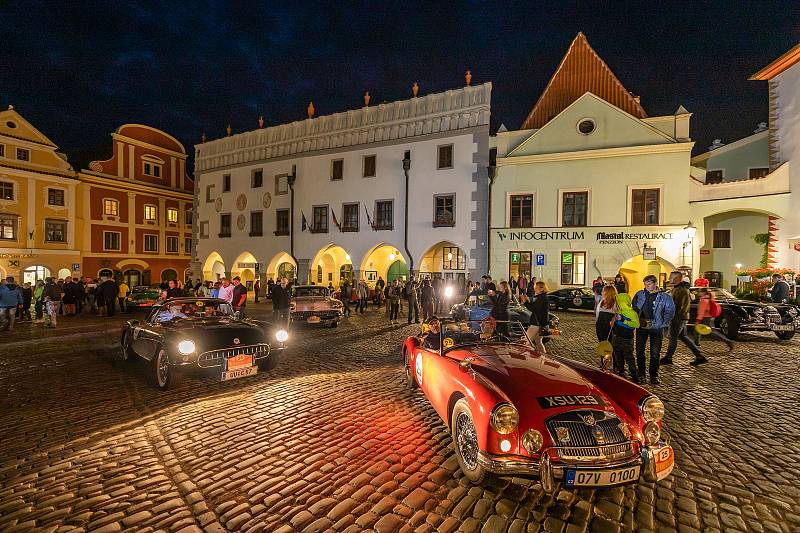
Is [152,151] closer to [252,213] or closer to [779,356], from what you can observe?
[252,213]

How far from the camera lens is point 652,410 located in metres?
3.64

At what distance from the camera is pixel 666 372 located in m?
7.90

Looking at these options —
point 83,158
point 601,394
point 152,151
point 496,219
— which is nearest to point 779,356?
point 601,394

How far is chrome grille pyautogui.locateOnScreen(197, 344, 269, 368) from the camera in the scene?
21.1ft

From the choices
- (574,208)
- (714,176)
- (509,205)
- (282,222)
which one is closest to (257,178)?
(282,222)

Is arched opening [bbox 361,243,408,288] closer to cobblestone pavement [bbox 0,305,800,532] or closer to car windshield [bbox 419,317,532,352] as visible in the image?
cobblestone pavement [bbox 0,305,800,532]

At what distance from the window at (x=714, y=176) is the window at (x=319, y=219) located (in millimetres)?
24597

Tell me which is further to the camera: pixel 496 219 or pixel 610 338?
pixel 496 219

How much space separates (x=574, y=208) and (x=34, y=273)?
1415 inches

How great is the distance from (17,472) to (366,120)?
962 inches

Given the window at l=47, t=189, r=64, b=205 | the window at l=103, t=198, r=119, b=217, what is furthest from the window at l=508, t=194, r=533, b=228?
the window at l=47, t=189, r=64, b=205

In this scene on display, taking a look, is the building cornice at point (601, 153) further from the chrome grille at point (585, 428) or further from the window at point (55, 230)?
the window at point (55, 230)

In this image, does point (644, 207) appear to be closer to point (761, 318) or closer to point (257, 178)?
point (761, 318)

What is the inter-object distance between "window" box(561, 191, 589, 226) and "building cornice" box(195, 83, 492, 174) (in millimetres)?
6153
